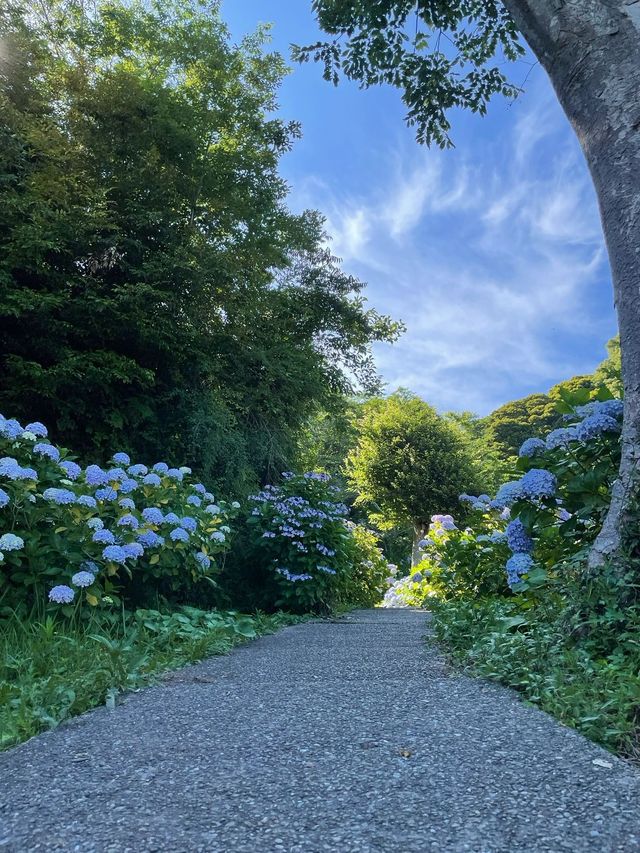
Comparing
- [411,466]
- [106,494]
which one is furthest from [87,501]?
[411,466]

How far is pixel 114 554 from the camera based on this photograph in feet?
10.2

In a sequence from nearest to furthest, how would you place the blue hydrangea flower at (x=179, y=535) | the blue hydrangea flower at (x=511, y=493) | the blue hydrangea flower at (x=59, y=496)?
1. the blue hydrangea flower at (x=511, y=493)
2. the blue hydrangea flower at (x=59, y=496)
3. the blue hydrangea flower at (x=179, y=535)

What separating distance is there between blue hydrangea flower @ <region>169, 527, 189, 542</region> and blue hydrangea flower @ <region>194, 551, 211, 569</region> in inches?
8.8

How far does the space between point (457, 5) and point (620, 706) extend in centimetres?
565

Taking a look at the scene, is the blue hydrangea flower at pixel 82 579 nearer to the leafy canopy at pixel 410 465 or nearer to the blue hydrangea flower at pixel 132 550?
the blue hydrangea flower at pixel 132 550

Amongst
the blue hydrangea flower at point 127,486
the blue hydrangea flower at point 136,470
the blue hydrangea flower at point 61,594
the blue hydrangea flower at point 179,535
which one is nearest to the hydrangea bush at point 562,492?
the blue hydrangea flower at point 179,535

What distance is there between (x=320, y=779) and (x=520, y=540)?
2.15 meters

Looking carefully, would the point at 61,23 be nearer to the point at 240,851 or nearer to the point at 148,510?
the point at 148,510

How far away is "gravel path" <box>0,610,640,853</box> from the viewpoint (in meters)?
1.08

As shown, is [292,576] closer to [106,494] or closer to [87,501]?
[106,494]

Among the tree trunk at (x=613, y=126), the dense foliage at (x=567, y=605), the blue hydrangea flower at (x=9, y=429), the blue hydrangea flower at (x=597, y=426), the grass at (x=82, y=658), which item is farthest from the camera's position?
the blue hydrangea flower at (x=9, y=429)

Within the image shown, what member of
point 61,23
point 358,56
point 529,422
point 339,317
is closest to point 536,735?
point 358,56

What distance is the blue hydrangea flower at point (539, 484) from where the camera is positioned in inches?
110

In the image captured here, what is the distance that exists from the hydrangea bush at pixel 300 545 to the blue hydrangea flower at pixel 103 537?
2.41 meters
